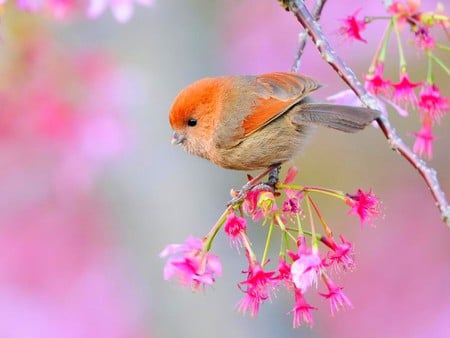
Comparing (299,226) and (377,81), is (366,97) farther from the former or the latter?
(299,226)

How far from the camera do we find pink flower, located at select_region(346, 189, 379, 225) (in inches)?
96.3

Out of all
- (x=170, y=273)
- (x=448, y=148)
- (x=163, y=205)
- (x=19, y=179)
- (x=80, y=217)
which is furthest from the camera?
(x=80, y=217)

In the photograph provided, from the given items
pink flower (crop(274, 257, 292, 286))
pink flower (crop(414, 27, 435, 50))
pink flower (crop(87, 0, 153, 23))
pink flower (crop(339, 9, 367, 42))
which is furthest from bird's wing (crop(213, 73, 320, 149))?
pink flower (crop(274, 257, 292, 286))

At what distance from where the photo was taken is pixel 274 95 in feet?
10.0

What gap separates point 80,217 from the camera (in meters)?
6.75

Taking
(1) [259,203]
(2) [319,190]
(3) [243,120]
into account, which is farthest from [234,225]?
(3) [243,120]

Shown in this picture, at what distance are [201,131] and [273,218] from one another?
0.89 metres

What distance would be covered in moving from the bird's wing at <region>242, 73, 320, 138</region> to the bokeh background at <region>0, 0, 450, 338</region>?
2.06m

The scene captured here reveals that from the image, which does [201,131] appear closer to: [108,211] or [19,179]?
[19,179]

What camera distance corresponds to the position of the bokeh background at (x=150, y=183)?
209 inches

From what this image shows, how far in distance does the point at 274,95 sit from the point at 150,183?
232 centimetres

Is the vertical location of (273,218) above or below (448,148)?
below

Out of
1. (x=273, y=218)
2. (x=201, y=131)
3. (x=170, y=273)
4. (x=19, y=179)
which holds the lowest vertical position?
(x=170, y=273)

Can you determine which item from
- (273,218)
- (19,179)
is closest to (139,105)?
(19,179)
